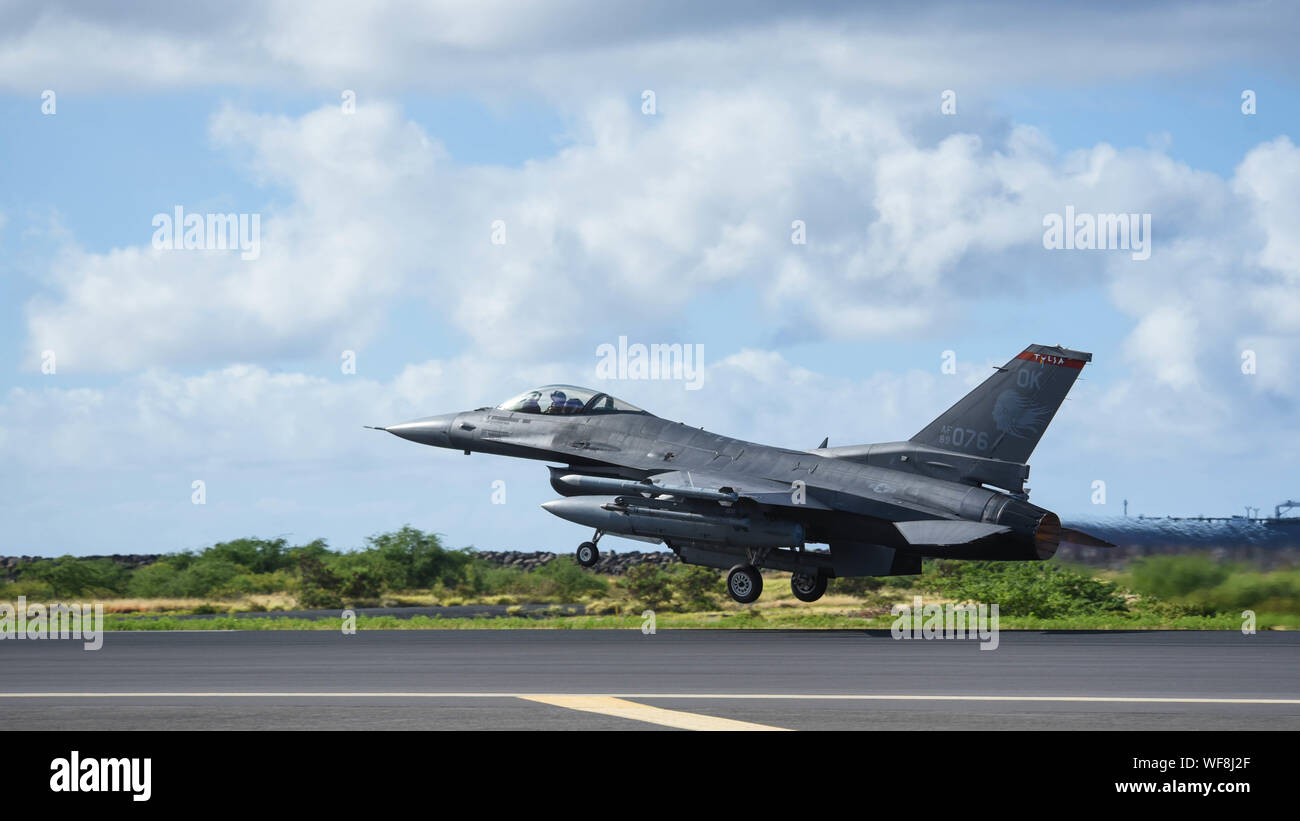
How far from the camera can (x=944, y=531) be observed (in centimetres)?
2914

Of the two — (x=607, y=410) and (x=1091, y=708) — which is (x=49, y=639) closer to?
(x=607, y=410)

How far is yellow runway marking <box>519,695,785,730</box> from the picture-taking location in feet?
40.5

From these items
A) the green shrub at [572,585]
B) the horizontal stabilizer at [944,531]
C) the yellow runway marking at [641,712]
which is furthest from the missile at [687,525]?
the yellow runway marking at [641,712]

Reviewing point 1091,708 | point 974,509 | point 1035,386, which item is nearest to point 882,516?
point 974,509

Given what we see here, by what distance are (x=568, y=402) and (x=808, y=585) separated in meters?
7.48

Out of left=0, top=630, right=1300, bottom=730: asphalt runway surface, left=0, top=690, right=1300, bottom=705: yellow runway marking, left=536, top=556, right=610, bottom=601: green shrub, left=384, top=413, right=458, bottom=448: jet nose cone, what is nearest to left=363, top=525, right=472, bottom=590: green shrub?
left=536, top=556, right=610, bottom=601: green shrub

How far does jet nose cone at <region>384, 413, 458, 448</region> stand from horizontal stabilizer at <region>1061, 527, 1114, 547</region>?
1535cm

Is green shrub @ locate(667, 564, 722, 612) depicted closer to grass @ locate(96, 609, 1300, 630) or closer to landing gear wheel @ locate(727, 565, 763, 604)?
grass @ locate(96, 609, 1300, 630)

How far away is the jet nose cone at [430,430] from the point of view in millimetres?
35062

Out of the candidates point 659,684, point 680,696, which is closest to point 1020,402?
point 659,684

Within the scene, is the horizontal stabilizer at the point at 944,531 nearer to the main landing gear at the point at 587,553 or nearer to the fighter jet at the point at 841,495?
the fighter jet at the point at 841,495

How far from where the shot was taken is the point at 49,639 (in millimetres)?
26266
